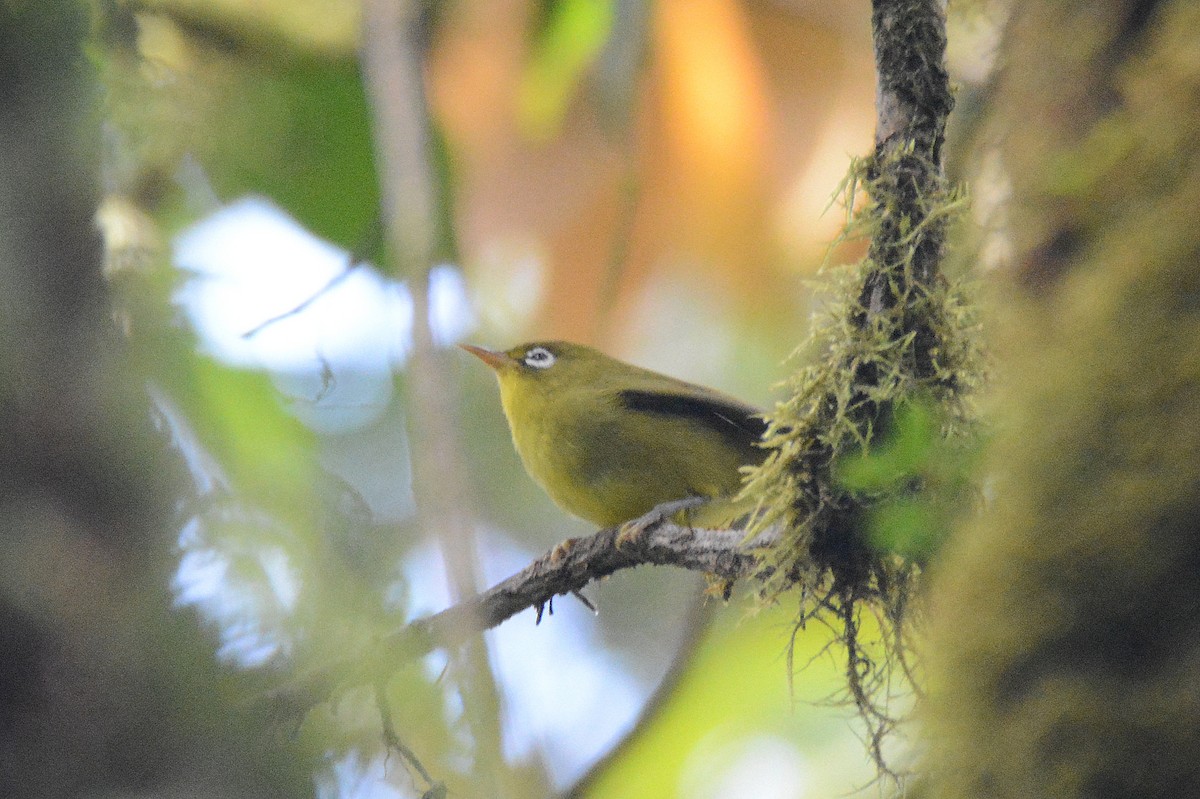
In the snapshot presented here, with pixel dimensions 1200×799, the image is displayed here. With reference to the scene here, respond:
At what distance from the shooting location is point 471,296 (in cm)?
493

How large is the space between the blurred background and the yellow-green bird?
43cm

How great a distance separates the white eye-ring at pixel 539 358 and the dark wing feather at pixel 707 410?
2.27 ft

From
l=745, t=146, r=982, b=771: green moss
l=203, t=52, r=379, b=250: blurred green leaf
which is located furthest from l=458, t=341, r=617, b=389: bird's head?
l=745, t=146, r=982, b=771: green moss

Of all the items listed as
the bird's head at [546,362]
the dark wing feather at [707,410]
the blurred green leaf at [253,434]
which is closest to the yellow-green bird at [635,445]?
the dark wing feather at [707,410]

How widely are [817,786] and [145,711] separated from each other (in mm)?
3147

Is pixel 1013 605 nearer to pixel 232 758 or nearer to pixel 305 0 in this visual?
pixel 232 758

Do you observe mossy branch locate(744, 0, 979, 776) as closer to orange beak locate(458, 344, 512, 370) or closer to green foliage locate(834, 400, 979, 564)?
green foliage locate(834, 400, 979, 564)

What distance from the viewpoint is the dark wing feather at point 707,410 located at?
162 inches

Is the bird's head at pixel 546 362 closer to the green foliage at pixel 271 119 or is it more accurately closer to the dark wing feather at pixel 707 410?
the dark wing feather at pixel 707 410

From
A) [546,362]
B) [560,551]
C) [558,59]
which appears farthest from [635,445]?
[558,59]

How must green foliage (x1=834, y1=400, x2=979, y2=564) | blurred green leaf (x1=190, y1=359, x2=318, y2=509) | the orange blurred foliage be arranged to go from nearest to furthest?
1. green foliage (x1=834, y1=400, x2=979, y2=564)
2. blurred green leaf (x1=190, y1=359, x2=318, y2=509)
3. the orange blurred foliage

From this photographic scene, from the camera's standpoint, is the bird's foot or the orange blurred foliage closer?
the bird's foot

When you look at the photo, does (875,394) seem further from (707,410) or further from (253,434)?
(707,410)

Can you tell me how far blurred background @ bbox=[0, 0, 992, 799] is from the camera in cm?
190
